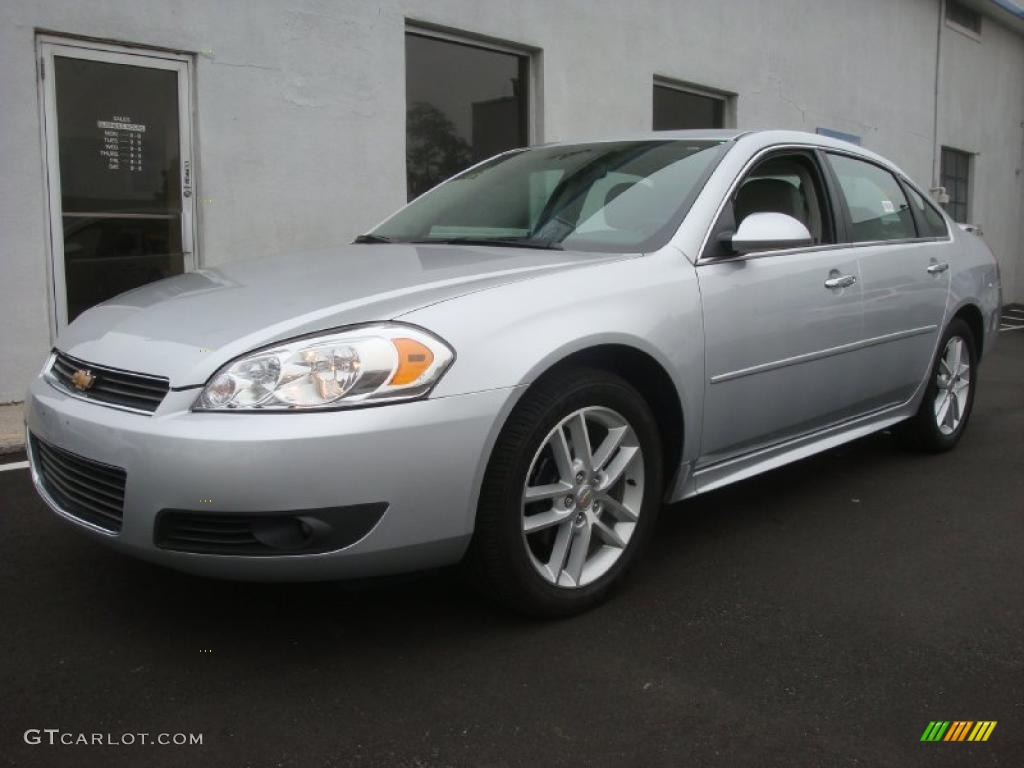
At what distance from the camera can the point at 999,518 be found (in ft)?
12.9

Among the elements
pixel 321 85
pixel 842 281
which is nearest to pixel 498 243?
pixel 842 281

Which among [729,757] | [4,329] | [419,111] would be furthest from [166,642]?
[419,111]

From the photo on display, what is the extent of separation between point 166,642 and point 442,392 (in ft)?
3.48

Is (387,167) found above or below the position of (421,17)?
below

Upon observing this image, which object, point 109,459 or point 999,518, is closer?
point 109,459

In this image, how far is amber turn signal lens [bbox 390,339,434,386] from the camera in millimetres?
2428

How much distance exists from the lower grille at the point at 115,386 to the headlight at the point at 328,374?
0.53 feet

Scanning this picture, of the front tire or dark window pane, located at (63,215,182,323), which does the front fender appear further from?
dark window pane, located at (63,215,182,323)

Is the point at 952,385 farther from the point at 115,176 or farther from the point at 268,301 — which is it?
the point at 115,176

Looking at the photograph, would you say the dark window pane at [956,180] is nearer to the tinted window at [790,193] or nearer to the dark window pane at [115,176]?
the dark window pane at [115,176]

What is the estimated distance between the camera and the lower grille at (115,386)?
8.18 ft

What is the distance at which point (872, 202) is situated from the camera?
437 cm

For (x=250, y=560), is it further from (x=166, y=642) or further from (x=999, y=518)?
(x=999, y=518)

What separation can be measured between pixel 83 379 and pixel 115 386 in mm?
153
